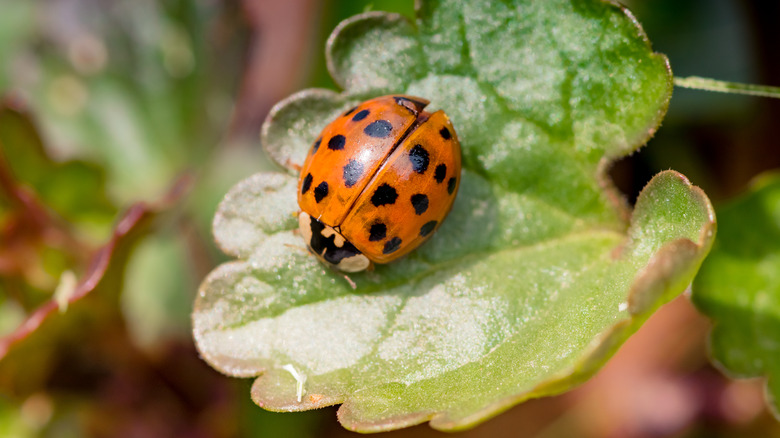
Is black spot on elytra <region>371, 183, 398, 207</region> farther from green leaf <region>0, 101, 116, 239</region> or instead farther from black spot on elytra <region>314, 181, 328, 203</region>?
green leaf <region>0, 101, 116, 239</region>

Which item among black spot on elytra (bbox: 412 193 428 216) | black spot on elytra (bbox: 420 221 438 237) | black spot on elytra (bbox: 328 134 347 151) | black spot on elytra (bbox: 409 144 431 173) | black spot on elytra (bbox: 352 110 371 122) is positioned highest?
black spot on elytra (bbox: 352 110 371 122)

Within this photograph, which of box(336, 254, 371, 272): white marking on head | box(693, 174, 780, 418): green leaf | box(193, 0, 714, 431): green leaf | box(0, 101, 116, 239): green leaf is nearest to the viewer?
box(193, 0, 714, 431): green leaf

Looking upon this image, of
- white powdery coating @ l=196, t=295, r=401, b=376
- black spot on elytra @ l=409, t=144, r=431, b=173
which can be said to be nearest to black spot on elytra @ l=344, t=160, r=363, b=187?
black spot on elytra @ l=409, t=144, r=431, b=173

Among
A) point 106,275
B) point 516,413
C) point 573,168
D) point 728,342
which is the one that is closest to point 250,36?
point 106,275

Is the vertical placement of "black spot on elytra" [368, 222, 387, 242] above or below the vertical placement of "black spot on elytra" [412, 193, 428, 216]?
below

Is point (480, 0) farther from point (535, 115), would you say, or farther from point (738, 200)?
point (738, 200)

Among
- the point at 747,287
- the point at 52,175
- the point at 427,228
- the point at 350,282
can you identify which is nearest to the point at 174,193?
the point at 52,175

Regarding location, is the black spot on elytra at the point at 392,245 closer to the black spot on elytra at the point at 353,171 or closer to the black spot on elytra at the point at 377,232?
the black spot on elytra at the point at 377,232

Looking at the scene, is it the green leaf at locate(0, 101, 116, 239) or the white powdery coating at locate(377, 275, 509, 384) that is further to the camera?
the green leaf at locate(0, 101, 116, 239)
